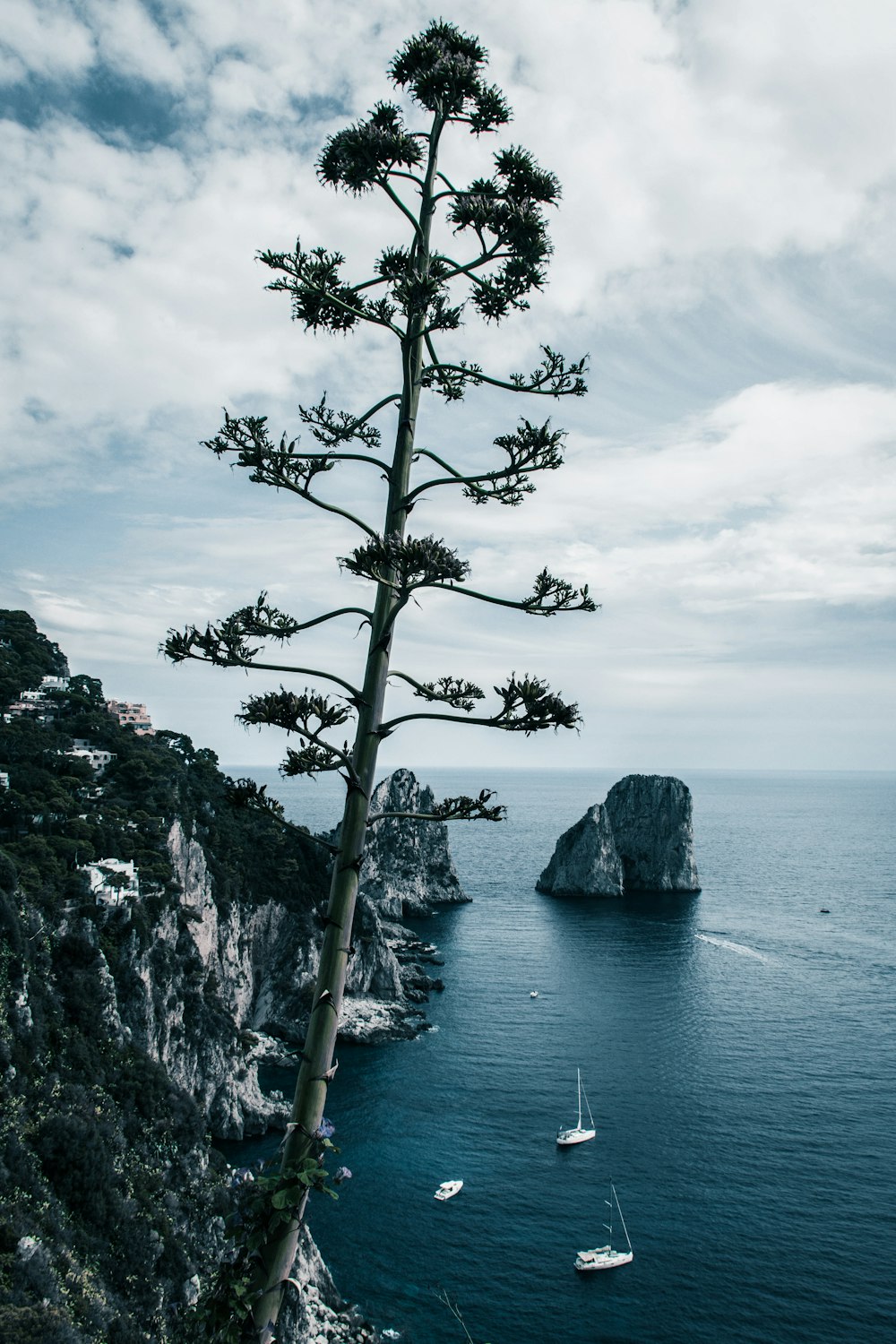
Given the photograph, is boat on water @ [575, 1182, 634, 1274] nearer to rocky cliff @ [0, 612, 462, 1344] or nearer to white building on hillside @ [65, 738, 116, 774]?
rocky cliff @ [0, 612, 462, 1344]

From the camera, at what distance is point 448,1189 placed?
137 feet

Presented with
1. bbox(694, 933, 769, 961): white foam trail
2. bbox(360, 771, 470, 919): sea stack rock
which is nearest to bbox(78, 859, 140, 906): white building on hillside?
bbox(360, 771, 470, 919): sea stack rock

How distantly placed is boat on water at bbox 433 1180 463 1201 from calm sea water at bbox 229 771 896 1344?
1.99 feet

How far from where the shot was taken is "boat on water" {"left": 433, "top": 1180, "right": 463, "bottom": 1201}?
41.5 meters

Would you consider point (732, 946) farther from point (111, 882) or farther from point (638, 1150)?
point (111, 882)

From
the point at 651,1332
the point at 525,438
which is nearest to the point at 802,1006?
the point at 651,1332

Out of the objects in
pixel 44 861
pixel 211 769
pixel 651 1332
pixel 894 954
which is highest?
pixel 211 769

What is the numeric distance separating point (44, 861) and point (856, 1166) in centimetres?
5005

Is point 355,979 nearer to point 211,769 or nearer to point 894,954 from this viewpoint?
point 211,769

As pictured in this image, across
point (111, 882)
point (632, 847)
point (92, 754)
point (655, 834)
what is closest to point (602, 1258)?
point (111, 882)

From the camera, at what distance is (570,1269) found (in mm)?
35406

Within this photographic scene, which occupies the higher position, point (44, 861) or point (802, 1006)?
point (44, 861)

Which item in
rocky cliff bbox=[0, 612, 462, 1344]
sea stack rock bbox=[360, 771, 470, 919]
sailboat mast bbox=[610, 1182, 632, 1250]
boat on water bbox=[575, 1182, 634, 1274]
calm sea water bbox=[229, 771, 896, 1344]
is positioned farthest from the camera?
sea stack rock bbox=[360, 771, 470, 919]

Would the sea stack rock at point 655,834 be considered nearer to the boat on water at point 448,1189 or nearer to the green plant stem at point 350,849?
the boat on water at point 448,1189
